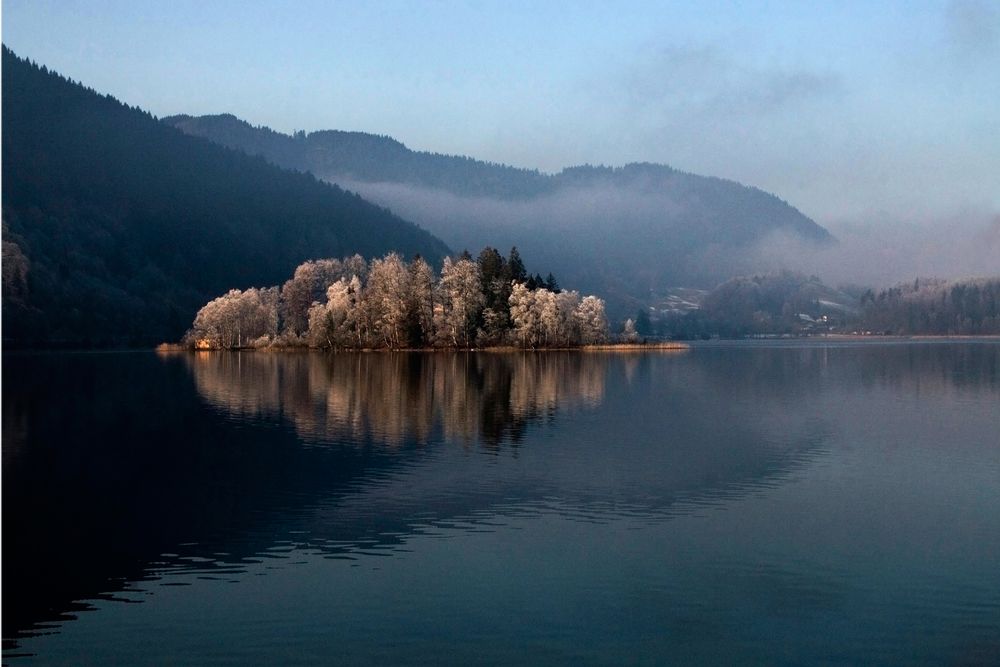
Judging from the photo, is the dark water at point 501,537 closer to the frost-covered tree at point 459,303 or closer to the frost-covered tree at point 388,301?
the frost-covered tree at point 459,303

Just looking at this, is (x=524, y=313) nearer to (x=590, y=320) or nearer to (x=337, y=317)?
(x=590, y=320)

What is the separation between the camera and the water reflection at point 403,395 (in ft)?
187

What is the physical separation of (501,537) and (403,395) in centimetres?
4886

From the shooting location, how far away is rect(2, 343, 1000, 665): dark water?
862 inches

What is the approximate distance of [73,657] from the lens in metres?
21.0

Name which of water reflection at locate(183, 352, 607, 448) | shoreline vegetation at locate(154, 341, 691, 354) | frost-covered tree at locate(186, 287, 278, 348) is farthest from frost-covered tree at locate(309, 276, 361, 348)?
water reflection at locate(183, 352, 607, 448)

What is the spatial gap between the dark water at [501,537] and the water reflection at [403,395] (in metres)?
0.75

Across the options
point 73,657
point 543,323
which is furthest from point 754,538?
point 543,323

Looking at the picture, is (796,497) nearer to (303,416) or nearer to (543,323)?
(303,416)

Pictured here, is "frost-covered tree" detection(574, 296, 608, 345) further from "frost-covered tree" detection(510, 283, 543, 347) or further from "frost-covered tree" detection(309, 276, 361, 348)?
"frost-covered tree" detection(309, 276, 361, 348)

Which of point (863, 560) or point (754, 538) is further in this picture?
point (754, 538)

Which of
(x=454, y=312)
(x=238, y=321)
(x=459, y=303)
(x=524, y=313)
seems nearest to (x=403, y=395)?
(x=459, y=303)

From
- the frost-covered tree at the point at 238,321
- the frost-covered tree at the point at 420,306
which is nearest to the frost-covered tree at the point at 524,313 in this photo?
the frost-covered tree at the point at 420,306

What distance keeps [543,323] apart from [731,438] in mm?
110862
